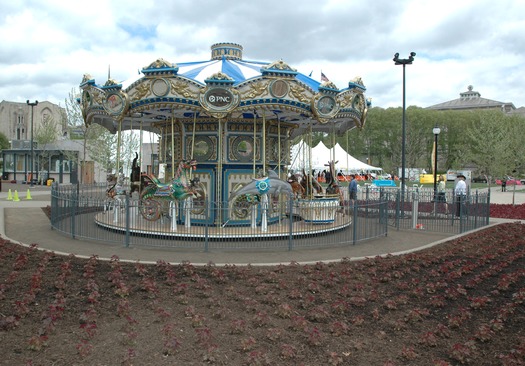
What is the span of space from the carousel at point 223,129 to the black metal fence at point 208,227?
0.08m

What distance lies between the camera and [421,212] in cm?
1903

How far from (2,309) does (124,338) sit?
7.82ft

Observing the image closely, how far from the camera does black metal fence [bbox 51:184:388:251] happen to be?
11.7m

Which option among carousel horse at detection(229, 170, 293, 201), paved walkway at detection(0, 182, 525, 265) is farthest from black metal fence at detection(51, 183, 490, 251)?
carousel horse at detection(229, 170, 293, 201)

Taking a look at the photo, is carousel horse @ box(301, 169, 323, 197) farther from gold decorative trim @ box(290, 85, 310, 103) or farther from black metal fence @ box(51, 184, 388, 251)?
gold decorative trim @ box(290, 85, 310, 103)

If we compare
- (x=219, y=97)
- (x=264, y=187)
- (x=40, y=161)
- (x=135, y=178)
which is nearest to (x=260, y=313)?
(x=264, y=187)

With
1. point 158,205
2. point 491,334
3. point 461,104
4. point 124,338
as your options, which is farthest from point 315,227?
point 461,104

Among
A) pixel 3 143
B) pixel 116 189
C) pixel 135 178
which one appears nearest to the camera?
pixel 116 189

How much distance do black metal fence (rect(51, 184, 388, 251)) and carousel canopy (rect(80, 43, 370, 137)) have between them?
2.74 metres

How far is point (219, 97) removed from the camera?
12.2 m

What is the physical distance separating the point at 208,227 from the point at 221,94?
3.82m

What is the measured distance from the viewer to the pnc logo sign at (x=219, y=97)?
480 inches

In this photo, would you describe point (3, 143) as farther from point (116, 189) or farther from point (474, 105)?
point (474, 105)

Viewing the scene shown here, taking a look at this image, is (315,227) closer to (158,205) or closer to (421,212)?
(158,205)
